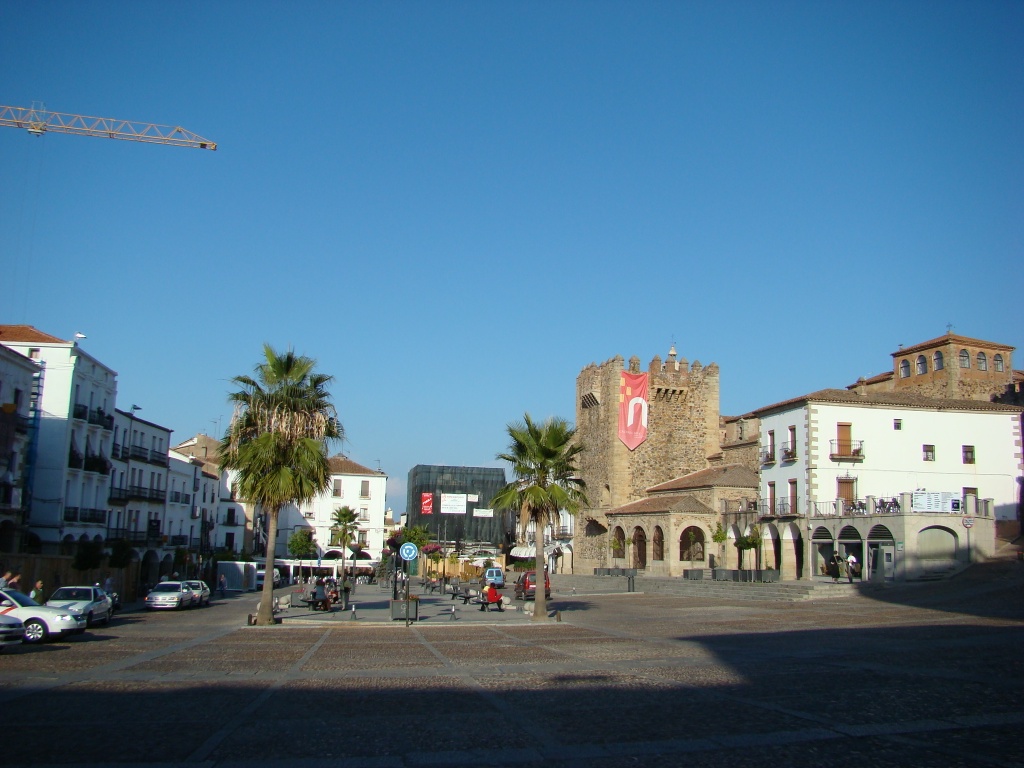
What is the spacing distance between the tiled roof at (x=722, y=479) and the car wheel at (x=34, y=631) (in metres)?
41.4

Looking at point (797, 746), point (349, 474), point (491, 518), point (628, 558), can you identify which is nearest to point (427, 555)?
point (349, 474)

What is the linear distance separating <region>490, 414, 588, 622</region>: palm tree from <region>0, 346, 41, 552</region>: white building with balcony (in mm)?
21802

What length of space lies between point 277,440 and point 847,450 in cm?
3034

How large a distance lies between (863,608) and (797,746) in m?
23.1

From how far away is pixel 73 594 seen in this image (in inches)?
1123

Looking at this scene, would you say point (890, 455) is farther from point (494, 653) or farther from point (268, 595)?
point (494, 653)

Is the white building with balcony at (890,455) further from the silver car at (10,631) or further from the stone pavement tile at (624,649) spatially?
the silver car at (10,631)

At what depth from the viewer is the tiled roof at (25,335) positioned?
143ft

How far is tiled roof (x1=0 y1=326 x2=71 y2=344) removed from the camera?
143 feet

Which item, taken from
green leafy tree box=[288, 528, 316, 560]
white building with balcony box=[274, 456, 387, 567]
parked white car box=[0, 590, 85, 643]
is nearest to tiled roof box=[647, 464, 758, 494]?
white building with balcony box=[274, 456, 387, 567]

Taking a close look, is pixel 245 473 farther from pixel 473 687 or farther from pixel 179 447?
pixel 179 447

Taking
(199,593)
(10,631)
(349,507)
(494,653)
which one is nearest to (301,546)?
(349,507)

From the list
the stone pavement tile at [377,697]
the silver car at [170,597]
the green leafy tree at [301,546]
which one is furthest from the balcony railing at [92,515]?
the stone pavement tile at [377,697]

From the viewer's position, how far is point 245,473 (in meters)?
28.4
